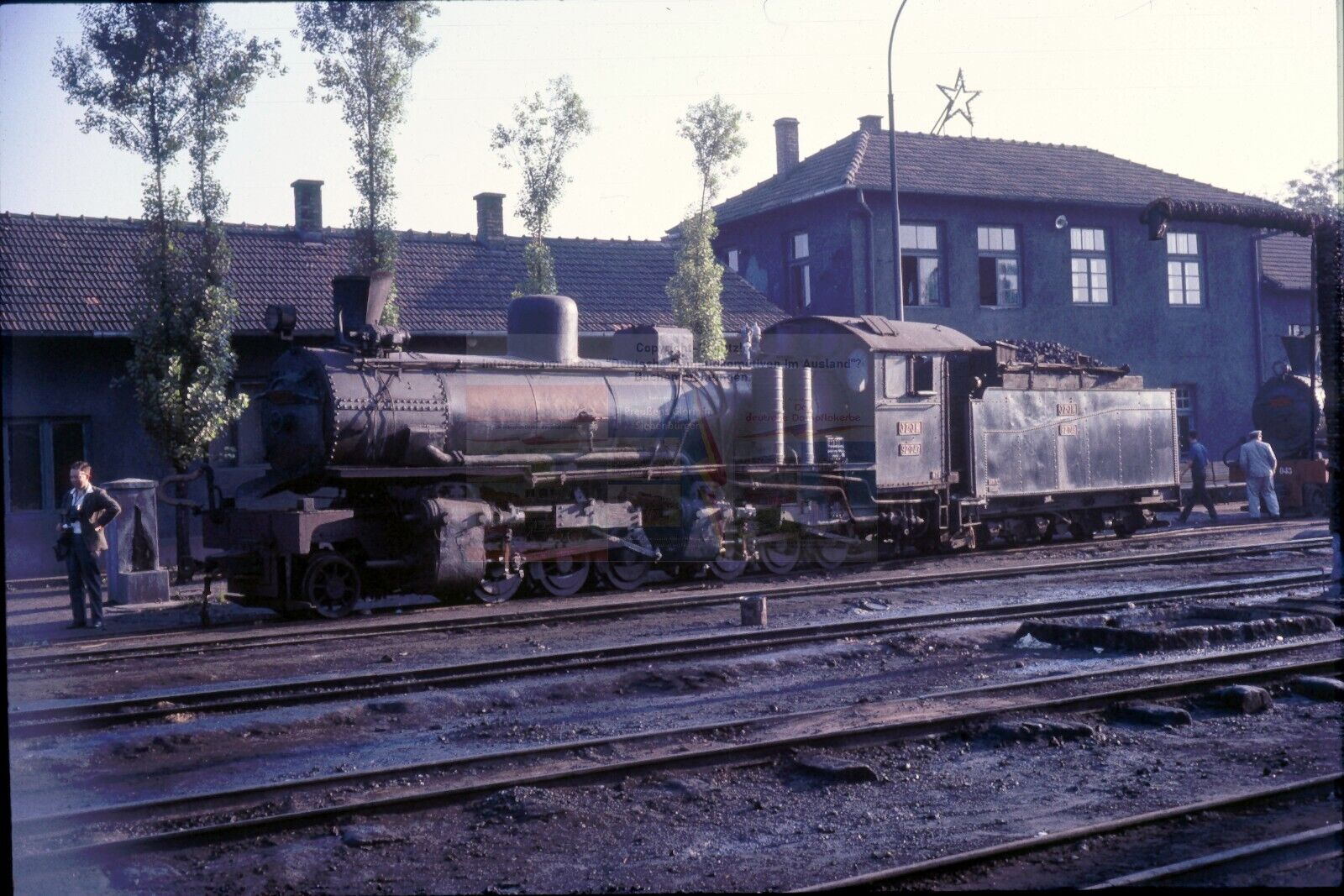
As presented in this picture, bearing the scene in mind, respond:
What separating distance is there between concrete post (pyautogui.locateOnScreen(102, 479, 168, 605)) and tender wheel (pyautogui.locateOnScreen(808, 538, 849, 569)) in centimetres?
864

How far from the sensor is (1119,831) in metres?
5.50

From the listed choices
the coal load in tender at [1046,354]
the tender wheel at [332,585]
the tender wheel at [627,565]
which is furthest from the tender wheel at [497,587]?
the coal load in tender at [1046,354]

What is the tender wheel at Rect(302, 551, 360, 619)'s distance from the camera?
1256 cm

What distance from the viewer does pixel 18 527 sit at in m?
18.7

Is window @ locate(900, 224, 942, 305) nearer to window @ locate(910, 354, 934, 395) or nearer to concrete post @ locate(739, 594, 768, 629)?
window @ locate(910, 354, 934, 395)

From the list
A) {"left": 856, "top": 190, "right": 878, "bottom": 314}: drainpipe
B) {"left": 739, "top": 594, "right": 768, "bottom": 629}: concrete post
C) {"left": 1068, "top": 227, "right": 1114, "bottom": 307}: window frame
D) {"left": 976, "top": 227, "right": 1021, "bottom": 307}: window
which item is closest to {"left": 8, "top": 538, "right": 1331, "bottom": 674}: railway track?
{"left": 739, "top": 594, "right": 768, "bottom": 629}: concrete post

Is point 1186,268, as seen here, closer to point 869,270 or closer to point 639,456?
point 869,270

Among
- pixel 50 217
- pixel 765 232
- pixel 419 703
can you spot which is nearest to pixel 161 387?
pixel 50 217

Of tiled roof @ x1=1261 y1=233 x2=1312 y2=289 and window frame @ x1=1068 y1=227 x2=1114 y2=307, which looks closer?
window frame @ x1=1068 y1=227 x2=1114 y2=307

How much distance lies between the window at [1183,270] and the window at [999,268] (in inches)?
194

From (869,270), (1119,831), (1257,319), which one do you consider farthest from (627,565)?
(1257,319)

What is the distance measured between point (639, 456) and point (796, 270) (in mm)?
17413

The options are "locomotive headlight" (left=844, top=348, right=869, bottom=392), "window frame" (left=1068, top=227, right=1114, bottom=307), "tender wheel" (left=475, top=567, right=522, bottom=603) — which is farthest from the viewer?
"window frame" (left=1068, top=227, right=1114, bottom=307)

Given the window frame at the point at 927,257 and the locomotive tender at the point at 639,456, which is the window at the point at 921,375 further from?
the window frame at the point at 927,257
